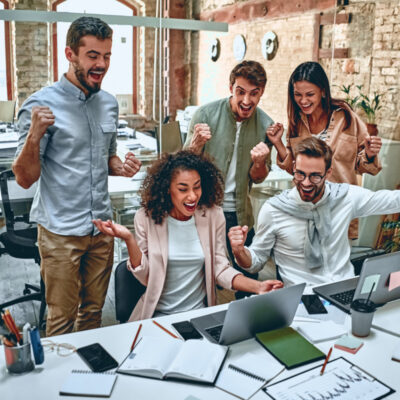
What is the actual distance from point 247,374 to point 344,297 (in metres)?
0.79

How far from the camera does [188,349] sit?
5.86ft

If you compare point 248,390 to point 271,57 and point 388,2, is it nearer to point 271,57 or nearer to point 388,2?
point 271,57

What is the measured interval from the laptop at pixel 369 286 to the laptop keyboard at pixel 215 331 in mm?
580

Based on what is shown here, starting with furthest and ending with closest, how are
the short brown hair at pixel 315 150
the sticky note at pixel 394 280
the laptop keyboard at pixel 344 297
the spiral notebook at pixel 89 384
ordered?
1. the short brown hair at pixel 315 150
2. the laptop keyboard at pixel 344 297
3. the sticky note at pixel 394 280
4. the spiral notebook at pixel 89 384

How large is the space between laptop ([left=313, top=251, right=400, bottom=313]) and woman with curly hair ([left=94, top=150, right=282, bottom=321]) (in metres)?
0.40

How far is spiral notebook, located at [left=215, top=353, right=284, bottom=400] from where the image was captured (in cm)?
162

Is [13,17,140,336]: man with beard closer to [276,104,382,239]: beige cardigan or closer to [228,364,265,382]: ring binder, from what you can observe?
[228,364,265,382]: ring binder

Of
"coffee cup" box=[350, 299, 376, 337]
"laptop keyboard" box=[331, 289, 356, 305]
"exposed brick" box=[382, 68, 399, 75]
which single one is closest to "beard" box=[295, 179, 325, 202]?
"laptop keyboard" box=[331, 289, 356, 305]

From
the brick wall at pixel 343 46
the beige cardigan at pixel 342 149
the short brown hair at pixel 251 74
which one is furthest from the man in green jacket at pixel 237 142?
the brick wall at pixel 343 46

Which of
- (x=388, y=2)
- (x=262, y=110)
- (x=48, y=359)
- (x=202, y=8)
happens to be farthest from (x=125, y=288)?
(x=388, y=2)

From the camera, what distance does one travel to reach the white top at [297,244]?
2666 millimetres

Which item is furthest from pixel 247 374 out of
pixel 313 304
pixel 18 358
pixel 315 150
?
pixel 315 150

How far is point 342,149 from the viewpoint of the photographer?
11.5ft

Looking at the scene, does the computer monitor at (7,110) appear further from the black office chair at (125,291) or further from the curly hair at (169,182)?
the black office chair at (125,291)
